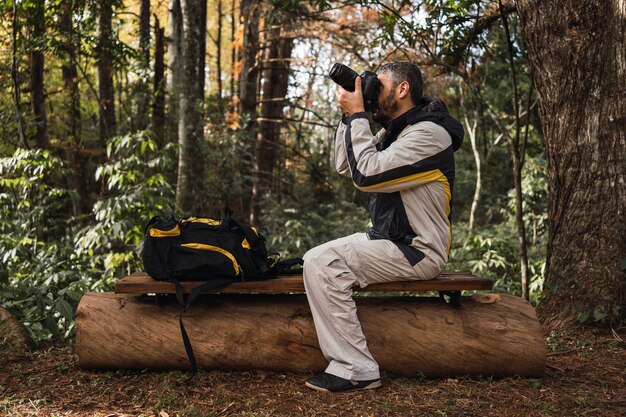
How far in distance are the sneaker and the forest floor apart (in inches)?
1.8

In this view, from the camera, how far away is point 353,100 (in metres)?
3.64

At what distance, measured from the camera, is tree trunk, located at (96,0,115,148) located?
9.00 m

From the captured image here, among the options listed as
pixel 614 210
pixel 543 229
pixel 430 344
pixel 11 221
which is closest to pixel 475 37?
pixel 614 210

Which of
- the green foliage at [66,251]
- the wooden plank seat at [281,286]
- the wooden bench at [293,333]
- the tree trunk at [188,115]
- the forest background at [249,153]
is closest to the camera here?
the wooden plank seat at [281,286]

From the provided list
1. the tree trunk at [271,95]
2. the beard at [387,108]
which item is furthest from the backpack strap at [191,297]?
the tree trunk at [271,95]

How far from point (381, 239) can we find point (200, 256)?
113cm

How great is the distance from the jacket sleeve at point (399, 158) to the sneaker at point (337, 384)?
1.14 meters

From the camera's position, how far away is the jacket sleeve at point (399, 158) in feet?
11.3

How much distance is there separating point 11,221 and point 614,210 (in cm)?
663

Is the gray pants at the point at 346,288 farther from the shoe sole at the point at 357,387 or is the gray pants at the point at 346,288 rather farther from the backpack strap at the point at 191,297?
the backpack strap at the point at 191,297

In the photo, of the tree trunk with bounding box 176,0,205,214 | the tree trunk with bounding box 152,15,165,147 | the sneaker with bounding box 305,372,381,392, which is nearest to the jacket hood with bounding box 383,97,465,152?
the sneaker with bounding box 305,372,381,392

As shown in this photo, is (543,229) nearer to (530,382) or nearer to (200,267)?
(530,382)

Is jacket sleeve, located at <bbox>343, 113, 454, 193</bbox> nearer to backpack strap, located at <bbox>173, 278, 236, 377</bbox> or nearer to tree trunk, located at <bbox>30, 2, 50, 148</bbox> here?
backpack strap, located at <bbox>173, 278, 236, 377</bbox>

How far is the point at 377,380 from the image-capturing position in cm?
350
